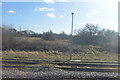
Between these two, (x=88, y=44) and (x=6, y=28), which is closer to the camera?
(x=6, y=28)

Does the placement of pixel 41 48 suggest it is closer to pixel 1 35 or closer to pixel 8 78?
pixel 1 35

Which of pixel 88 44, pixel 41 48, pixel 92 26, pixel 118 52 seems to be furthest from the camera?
pixel 92 26

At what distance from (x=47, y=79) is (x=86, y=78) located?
1997mm

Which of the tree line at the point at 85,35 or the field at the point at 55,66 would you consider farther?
the tree line at the point at 85,35

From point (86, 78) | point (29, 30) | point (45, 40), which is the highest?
point (29, 30)

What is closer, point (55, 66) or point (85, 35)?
point (55, 66)

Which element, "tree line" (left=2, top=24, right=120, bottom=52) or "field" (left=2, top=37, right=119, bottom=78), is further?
"tree line" (left=2, top=24, right=120, bottom=52)

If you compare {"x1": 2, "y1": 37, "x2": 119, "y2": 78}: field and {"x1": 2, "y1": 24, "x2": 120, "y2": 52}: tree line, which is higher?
{"x1": 2, "y1": 24, "x2": 120, "y2": 52}: tree line

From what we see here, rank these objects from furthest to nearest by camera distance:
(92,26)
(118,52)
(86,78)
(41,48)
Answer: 1. (92,26)
2. (41,48)
3. (118,52)
4. (86,78)

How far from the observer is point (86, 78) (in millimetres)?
6527

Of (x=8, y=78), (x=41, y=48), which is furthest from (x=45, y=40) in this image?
(x=8, y=78)

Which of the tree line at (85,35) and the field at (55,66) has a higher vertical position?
the tree line at (85,35)

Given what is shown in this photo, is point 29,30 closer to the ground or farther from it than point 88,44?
Result: farther from it

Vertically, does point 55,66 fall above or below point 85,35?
below
